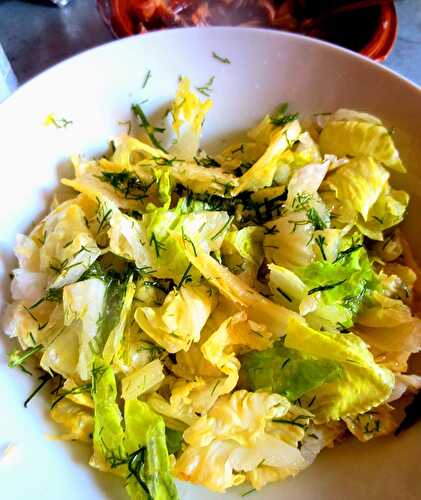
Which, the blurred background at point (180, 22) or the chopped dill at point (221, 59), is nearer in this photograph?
the chopped dill at point (221, 59)

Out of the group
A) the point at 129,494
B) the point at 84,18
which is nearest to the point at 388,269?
the point at 129,494

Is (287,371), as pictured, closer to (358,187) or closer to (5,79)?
(358,187)

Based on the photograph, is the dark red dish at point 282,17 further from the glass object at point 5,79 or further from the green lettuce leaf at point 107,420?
the green lettuce leaf at point 107,420

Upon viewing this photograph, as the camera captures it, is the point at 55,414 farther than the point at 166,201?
No

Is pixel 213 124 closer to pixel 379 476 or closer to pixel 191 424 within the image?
pixel 191 424

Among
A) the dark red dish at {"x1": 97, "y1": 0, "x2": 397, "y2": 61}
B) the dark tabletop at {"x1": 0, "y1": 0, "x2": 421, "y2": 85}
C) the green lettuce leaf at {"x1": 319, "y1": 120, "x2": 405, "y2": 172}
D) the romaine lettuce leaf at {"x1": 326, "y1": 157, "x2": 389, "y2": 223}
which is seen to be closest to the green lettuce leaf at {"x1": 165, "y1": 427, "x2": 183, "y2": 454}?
the romaine lettuce leaf at {"x1": 326, "y1": 157, "x2": 389, "y2": 223}

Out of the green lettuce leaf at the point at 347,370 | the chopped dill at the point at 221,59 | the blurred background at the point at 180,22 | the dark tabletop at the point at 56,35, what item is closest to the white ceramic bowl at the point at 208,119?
the chopped dill at the point at 221,59
